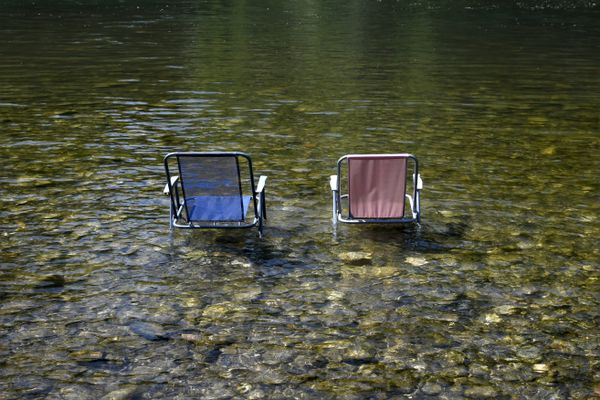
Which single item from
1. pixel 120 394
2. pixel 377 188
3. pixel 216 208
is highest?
pixel 377 188

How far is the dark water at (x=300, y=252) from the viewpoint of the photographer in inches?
260

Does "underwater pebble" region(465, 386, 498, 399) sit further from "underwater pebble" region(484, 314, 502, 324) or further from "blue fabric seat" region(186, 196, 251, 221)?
"blue fabric seat" region(186, 196, 251, 221)

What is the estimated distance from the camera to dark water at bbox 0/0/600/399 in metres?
6.61

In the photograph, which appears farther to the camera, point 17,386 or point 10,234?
point 10,234

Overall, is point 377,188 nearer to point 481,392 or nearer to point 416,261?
point 416,261

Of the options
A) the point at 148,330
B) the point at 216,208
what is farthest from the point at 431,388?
the point at 216,208

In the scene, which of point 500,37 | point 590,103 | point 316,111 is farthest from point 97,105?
point 500,37

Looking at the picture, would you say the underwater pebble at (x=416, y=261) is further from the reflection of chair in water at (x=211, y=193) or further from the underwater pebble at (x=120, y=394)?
the underwater pebble at (x=120, y=394)

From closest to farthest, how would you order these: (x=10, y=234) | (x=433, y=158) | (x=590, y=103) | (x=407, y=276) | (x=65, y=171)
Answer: (x=407, y=276) < (x=10, y=234) < (x=65, y=171) < (x=433, y=158) < (x=590, y=103)

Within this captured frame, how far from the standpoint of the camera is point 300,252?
9531mm

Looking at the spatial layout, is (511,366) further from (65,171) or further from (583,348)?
(65,171)

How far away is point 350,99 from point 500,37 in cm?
2308

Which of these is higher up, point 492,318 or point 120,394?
point 120,394

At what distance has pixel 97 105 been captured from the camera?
787 inches
